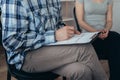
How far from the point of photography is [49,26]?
4.74 ft

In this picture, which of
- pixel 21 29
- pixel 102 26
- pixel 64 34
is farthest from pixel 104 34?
pixel 21 29

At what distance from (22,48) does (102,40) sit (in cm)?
80

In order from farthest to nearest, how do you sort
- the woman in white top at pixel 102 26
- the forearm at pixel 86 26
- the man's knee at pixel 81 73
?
the forearm at pixel 86 26, the woman in white top at pixel 102 26, the man's knee at pixel 81 73

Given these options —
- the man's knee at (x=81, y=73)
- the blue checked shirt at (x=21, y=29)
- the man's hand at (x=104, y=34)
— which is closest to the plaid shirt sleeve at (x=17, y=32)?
the blue checked shirt at (x=21, y=29)

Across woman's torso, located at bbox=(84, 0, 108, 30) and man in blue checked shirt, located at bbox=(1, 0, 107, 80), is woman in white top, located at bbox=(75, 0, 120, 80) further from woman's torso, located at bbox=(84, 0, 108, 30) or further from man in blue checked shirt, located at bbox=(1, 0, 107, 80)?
man in blue checked shirt, located at bbox=(1, 0, 107, 80)

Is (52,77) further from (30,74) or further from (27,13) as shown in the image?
(27,13)

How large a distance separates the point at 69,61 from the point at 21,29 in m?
0.33

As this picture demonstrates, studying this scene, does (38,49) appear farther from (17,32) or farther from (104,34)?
(104,34)

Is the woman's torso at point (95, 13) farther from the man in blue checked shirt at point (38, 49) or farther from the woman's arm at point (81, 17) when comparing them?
the man in blue checked shirt at point (38, 49)

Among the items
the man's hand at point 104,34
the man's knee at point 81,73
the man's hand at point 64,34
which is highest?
the man's hand at point 64,34

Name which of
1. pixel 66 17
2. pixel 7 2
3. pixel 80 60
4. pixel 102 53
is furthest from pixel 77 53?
pixel 66 17

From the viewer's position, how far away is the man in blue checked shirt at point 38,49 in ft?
3.98

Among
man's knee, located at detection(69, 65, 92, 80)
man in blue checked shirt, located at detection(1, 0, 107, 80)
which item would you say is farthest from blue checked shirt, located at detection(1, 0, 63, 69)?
man's knee, located at detection(69, 65, 92, 80)

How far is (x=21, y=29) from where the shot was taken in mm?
1252
